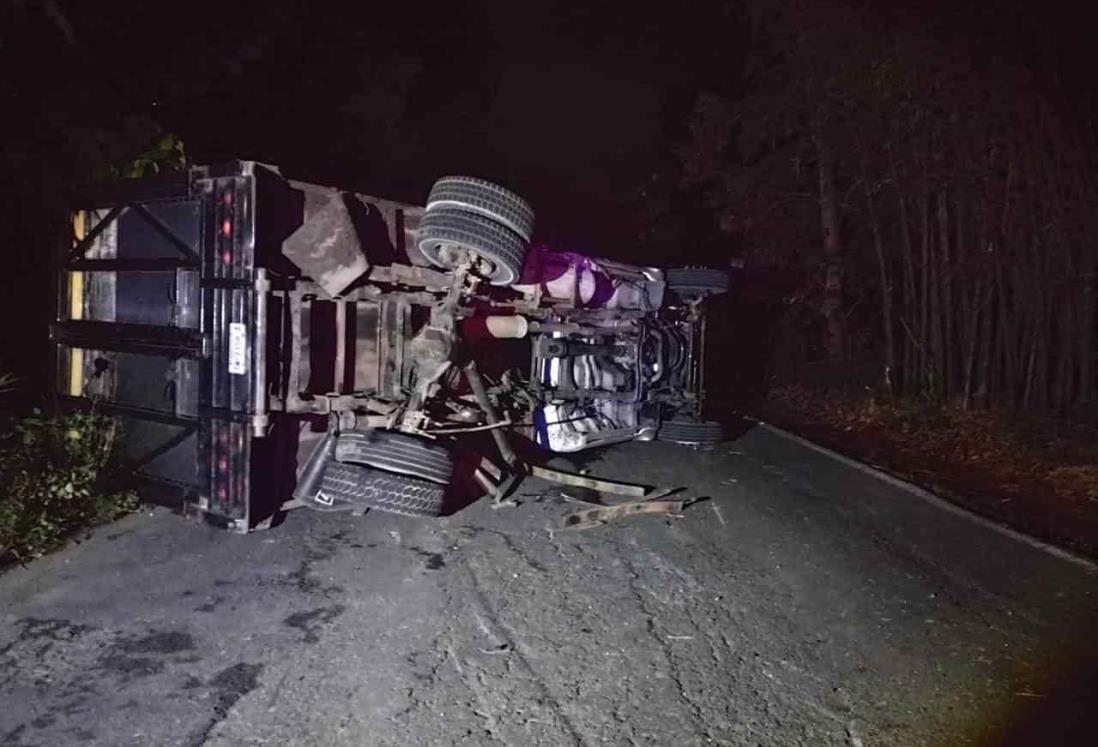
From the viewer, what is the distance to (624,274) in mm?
7938

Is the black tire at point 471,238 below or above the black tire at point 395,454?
above

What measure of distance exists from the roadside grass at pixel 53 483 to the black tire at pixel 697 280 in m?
5.86

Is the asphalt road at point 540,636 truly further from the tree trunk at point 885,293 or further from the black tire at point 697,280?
the tree trunk at point 885,293

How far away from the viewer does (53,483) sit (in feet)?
14.8

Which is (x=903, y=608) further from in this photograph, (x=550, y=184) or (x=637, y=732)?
(x=550, y=184)

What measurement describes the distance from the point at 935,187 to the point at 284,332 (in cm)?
916

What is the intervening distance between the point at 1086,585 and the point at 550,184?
59.2 ft

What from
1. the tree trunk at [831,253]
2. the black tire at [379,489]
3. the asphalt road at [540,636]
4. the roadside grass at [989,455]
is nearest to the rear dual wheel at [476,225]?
the black tire at [379,489]

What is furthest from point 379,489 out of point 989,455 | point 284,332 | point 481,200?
point 989,455

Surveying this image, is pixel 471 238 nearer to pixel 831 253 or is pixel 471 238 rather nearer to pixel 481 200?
pixel 481 200

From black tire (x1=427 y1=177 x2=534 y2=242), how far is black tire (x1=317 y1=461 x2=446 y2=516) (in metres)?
1.74

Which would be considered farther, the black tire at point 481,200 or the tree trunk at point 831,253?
the tree trunk at point 831,253

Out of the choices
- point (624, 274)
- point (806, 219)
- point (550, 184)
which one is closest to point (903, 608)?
point (624, 274)

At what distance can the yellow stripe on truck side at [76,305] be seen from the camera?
17.4ft
